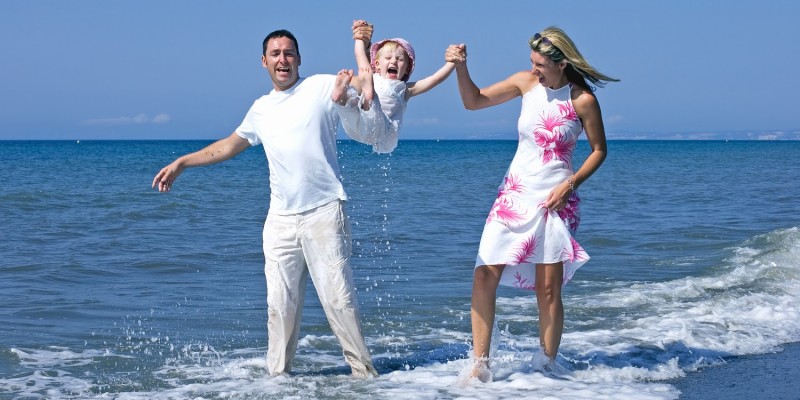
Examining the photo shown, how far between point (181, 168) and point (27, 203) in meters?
16.6

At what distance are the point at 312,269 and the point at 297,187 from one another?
502mm

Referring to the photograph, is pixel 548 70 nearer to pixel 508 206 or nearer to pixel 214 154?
pixel 508 206

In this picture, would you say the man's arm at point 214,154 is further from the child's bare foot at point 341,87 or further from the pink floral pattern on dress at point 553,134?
the pink floral pattern on dress at point 553,134

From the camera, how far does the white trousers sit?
18.4 ft

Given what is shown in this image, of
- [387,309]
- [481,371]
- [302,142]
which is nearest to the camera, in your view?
[302,142]

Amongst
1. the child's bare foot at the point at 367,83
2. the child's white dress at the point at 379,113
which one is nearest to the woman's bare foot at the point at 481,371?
the child's white dress at the point at 379,113

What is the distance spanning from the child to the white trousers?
21.1 inches

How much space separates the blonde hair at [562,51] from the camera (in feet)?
18.1

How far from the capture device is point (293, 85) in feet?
18.5

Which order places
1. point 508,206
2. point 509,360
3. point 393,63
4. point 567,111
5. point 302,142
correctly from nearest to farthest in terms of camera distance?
1. point 393,63
2. point 302,142
3. point 567,111
4. point 508,206
5. point 509,360

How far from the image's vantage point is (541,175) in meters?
5.68

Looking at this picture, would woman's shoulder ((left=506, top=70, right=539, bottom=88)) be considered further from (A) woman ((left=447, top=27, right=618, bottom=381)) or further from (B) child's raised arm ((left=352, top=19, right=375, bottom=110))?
(B) child's raised arm ((left=352, top=19, right=375, bottom=110))

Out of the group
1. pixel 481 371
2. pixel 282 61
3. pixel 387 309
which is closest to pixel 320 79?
pixel 282 61

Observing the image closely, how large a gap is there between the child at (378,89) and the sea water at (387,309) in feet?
5.08
